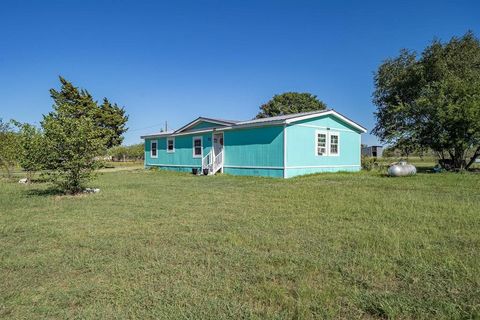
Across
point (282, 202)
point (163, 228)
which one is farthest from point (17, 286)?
point (282, 202)

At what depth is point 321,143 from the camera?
671 inches

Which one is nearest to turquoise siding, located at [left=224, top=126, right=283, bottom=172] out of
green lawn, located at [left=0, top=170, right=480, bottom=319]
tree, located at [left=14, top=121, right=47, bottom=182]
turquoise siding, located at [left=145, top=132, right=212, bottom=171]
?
turquoise siding, located at [left=145, top=132, right=212, bottom=171]

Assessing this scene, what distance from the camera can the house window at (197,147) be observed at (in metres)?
20.0

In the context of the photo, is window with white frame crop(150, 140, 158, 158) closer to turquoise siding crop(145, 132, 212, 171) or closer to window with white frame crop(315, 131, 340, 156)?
turquoise siding crop(145, 132, 212, 171)

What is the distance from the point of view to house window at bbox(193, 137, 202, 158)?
20019 mm

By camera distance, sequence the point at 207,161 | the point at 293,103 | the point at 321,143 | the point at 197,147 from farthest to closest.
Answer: the point at 293,103, the point at 197,147, the point at 207,161, the point at 321,143

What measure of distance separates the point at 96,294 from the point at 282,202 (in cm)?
558

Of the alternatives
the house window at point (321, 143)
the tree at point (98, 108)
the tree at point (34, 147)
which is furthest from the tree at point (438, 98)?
the tree at point (98, 108)

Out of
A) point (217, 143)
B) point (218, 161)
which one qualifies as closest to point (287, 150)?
point (218, 161)

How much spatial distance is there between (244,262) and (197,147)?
55.0 ft

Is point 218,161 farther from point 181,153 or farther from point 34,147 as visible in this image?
point 34,147

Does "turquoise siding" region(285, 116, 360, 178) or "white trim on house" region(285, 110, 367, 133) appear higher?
"white trim on house" region(285, 110, 367, 133)

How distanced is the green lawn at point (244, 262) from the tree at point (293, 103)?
37611 mm

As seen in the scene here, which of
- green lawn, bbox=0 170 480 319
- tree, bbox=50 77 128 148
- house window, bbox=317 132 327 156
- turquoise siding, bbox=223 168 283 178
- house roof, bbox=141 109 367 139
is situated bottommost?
green lawn, bbox=0 170 480 319
